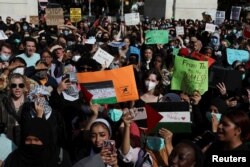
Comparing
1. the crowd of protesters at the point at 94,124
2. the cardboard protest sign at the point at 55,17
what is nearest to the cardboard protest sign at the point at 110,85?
the crowd of protesters at the point at 94,124

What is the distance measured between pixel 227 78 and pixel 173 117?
2298 mm

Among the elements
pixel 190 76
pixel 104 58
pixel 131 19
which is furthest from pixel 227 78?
pixel 131 19

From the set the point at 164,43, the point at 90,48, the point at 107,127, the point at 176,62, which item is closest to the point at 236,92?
the point at 176,62

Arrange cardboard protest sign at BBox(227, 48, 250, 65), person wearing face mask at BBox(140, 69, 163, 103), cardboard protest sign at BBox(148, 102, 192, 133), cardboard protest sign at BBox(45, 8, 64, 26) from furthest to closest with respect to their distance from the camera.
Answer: cardboard protest sign at BBox(45, 8, 64, 26) < cardboard protest sign at BBox(227, 48, 250, 65) < person wearing face mask at BBox(140, 69, 163, 103) < cardboard protest sign at BBox(148, 102, 192, 133)

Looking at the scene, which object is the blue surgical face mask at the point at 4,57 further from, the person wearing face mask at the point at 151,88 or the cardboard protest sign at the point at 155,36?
the cardboard protest sign at the point at 155,36

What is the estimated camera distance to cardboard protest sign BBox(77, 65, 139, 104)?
5.71m

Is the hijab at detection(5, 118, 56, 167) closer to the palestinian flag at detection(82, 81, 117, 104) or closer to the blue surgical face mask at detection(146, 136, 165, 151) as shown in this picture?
the blue surgical face mask at detection(146, 136, 165, 151)

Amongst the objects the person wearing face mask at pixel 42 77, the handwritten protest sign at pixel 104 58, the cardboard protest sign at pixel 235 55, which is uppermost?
the handwritten protest sign at pixel 104 58

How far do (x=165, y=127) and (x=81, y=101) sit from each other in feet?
4.40

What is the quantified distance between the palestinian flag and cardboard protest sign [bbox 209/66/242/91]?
194cm

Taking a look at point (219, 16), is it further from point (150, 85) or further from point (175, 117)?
point (175, 117)

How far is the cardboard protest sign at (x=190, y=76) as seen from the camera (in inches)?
260

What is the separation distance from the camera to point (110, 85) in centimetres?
586

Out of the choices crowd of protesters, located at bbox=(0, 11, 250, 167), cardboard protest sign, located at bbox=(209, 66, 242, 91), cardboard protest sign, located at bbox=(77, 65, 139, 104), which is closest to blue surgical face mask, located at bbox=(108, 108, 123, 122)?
crowd of protesters, located at bbox=(0, 11, 250, 167)
